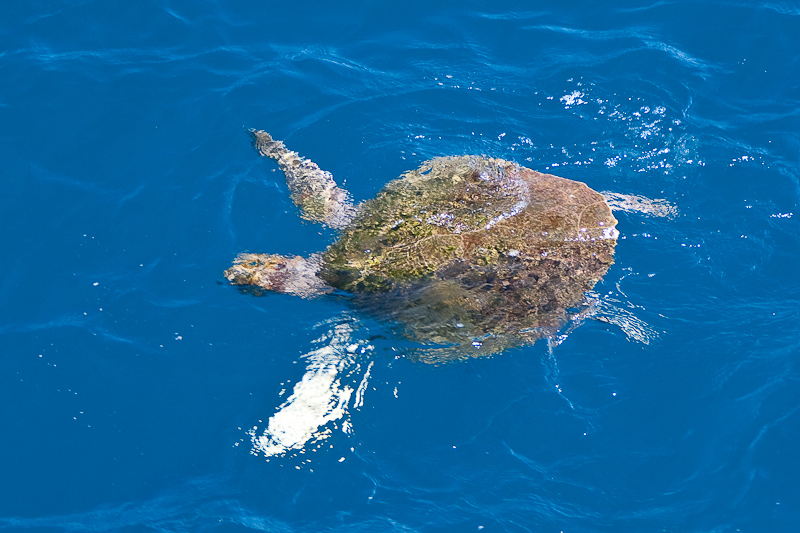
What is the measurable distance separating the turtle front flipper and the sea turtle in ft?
0.88

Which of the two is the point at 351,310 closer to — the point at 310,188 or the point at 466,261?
the point at 466,261

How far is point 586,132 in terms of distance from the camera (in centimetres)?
1016

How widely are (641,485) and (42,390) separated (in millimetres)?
7494

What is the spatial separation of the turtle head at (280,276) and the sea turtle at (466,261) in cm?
1

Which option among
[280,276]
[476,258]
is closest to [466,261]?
[476,258]

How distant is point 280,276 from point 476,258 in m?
2.60

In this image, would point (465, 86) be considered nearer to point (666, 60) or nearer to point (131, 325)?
point (666, 60)

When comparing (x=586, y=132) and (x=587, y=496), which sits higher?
(x=586, y=132)

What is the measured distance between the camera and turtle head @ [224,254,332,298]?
8.27 meters

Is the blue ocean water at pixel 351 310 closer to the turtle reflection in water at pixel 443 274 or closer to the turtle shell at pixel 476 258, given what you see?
the turtle reflection in water at pixel 443 274

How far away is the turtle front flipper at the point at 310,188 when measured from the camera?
9164 millimetres

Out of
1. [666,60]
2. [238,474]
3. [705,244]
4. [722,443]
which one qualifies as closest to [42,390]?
[238,474]

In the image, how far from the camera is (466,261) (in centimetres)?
766

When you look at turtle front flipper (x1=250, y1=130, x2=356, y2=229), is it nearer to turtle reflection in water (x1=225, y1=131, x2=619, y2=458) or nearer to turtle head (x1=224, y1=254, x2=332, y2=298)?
turtle reflection in water (x1=225, y1=131, x2=619, y2=458)
